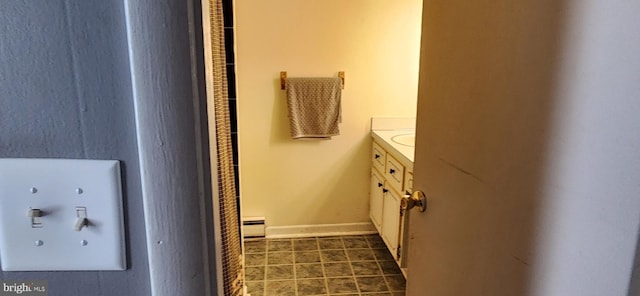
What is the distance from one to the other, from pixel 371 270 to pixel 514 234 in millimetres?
1977

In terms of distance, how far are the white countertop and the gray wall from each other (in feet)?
6.20

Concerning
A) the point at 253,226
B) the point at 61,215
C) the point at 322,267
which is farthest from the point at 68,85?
the point at 253,226

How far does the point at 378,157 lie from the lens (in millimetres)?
2973

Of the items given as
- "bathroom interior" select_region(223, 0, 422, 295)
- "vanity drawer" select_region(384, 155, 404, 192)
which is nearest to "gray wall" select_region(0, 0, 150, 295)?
"vanity drawer" select_region(384, 155, 404, 192)

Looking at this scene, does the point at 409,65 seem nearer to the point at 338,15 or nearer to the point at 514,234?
the point at 338,15

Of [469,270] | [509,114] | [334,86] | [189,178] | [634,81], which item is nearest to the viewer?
[189,178]

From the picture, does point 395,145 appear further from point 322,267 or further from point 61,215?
point 61,215

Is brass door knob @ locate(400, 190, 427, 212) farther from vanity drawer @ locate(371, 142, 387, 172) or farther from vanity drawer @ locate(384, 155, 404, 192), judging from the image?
vanity drawer @ locate(371, 142, 387, 172)

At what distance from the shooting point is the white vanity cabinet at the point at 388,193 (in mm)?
2420

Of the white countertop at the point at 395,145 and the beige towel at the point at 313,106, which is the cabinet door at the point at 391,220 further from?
the beige towel at the point at 313,106

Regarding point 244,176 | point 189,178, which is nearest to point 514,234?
point 189,178

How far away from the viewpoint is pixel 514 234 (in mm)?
846

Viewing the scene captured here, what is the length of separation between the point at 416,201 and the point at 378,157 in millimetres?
1689

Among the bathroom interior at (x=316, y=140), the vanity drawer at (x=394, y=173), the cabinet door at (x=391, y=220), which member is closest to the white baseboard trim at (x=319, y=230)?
the bathroom interior at (x=316, y=140)
